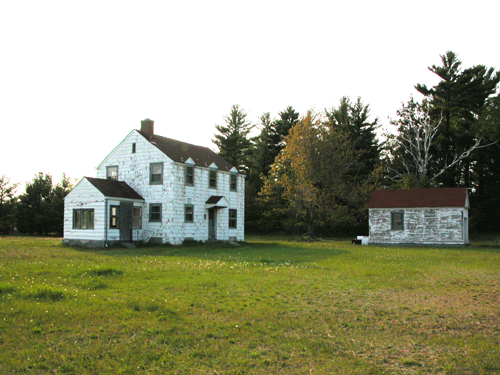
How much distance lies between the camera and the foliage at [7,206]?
49.3 meters

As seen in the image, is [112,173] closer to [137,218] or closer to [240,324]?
[137,218]

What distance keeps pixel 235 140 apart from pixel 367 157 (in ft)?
71.5

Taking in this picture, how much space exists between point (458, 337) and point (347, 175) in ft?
147

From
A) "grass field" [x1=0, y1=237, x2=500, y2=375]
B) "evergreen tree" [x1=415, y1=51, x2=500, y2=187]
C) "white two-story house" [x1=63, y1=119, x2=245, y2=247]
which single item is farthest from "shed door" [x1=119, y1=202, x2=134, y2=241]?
"evergreen tree" [x1=415, y1=51, x2=500, y2=187]

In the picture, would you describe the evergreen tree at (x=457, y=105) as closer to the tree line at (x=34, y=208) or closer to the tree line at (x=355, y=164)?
the tree line at (x=355, y=164)

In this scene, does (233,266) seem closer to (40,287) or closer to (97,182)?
(40,287)

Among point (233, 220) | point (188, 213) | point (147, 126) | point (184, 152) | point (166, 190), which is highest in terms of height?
point (147, 126)

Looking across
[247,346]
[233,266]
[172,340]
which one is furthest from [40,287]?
[233,266]

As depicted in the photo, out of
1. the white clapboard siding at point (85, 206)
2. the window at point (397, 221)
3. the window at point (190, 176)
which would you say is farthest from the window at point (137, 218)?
the window at point (397, 221)

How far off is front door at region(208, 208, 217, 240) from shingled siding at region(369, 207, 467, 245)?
13845 millimetres

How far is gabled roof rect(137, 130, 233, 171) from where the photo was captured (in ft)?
109

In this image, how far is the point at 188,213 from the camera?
33438mm

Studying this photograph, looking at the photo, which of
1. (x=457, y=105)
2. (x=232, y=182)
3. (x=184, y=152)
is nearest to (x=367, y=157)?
(x=457, y=105)

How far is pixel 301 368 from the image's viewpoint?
6578 mm
